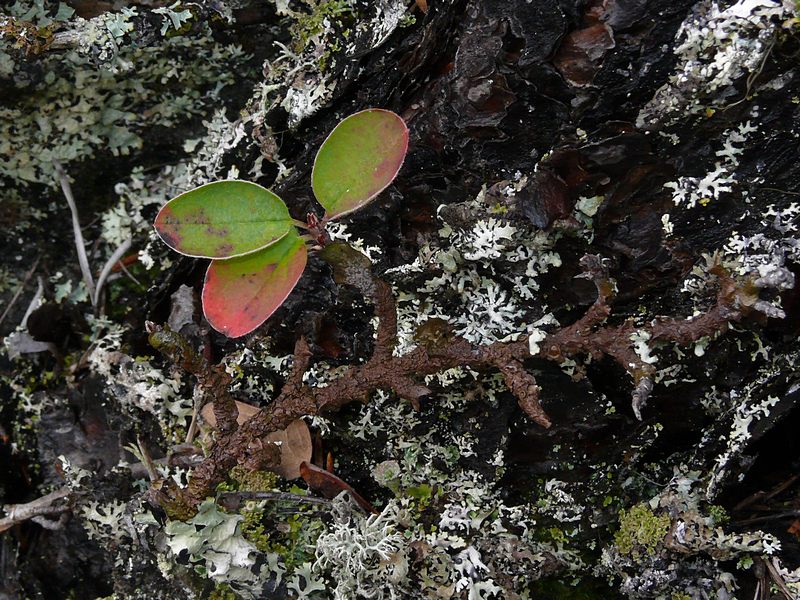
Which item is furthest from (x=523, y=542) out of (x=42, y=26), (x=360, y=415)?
(x=42, y=26)

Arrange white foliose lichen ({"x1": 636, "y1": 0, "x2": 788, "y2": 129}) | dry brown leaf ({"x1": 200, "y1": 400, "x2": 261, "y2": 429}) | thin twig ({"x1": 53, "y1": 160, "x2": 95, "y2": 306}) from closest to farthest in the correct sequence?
1. white foliose lichen ({"x1": 636, "y1": 0, "x2": 788, "y2": 129})
2. dry brown leaf ({"x1": 200, "y1": 400, "x2": 261, "y2": 429})
3. thin twig ({"x1": 53, "y1": 160, "x2": 95, "y2": 306})

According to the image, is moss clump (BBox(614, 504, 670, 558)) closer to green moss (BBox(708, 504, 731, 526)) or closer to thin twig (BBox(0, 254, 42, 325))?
green moss (BBox(708, 504, 731, 526))

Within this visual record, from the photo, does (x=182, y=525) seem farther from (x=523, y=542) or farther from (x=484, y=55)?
(x=484, y=55)

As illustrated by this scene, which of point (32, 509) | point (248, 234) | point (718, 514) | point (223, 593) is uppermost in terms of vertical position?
point (248, 234)

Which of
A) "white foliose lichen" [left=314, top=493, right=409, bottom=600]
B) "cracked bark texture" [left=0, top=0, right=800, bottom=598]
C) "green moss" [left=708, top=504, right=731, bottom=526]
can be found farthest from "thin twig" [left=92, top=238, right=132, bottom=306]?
"green moss" [left=708, top=504, right=731, bottom=526]

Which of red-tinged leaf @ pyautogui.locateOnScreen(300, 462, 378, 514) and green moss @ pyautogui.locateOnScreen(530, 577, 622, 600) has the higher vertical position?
A: red-tinged leaf @ pyautogui.locateOnScreen(300, 462, 378, 514)

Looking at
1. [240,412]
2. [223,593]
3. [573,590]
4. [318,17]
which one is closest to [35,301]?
[240,412]

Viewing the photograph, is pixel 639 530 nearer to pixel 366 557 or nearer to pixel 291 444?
pixel 366 557
